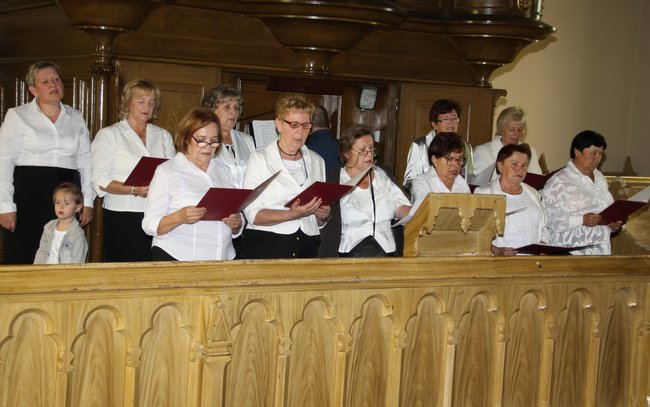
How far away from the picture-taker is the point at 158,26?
6.82 m

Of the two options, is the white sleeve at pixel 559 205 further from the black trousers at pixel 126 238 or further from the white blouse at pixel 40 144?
the white blouse at pixel 40 144

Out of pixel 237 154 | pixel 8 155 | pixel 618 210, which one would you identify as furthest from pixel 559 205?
pixel 8 155

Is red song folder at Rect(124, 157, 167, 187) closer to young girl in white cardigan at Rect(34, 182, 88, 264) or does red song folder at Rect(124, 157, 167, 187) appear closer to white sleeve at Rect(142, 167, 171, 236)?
young girl in white cardigan at Rect(34, 182, 88, 264)

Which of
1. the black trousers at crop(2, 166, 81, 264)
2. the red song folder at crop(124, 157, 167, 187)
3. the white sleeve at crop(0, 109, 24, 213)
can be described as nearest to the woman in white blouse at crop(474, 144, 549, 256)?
the red song folder at crop(124, 157, 167, 187)

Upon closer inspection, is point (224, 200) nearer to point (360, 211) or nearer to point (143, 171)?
point (143, 171)

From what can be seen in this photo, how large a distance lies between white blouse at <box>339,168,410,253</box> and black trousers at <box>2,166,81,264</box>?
5.54ft

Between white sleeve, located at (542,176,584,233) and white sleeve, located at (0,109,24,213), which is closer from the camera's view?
white sleeve, located at (0,109,24,213)

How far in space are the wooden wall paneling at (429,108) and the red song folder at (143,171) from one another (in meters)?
3.48

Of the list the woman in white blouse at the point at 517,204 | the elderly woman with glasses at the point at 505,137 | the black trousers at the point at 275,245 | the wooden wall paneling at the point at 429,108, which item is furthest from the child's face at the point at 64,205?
the wooden wall paneling at the point at 429,108

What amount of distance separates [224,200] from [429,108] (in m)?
4.37

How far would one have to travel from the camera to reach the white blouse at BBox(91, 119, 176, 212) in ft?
16.8

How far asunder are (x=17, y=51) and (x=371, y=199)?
13.4ft

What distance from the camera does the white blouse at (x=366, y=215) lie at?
488 centimetres

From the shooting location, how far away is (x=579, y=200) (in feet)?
19.3
